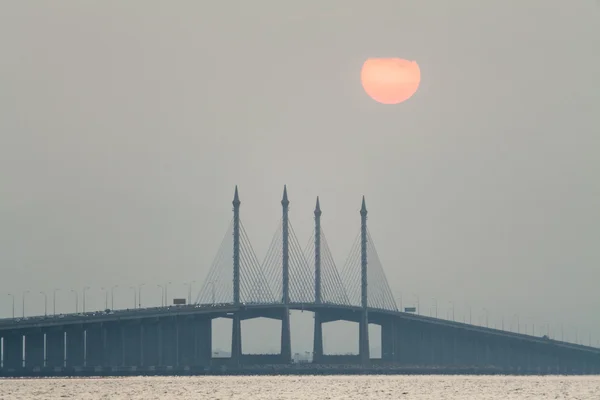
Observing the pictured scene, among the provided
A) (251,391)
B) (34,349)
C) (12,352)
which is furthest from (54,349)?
(251,391)

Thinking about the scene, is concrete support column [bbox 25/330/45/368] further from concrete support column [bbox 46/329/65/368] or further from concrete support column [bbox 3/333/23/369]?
concrete support column [bbox 3/333/23/369]

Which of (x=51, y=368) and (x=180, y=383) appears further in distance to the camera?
(x=51, y=368)

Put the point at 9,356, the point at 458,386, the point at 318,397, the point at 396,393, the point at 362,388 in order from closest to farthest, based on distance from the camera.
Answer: the point at 318,397, the point at 396,393, the point at 362,388, the point at 458,386, the point at 9,356

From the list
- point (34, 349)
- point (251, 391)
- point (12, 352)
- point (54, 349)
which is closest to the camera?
point (251, 391)

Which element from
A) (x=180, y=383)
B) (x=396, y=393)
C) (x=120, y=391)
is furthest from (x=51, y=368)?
(x=396, y=393)

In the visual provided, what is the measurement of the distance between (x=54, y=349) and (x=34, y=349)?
11.1 feet

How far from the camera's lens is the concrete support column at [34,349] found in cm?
19475

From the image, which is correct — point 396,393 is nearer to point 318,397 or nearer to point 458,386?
point 318,397

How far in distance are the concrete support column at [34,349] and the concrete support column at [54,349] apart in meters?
1.12

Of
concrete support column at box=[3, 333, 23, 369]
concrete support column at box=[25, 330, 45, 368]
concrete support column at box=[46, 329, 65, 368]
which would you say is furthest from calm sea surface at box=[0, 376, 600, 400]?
concrete support column at box=[46, 329, 65, 368]

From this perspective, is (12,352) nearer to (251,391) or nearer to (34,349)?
(34,349)

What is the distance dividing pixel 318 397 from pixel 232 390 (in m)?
19.8

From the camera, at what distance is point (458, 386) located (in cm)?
17000

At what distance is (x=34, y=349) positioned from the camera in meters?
196
